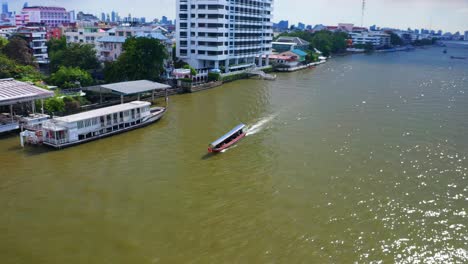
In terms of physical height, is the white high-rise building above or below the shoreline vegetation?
above

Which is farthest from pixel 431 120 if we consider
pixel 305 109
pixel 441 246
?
pixel 441 246

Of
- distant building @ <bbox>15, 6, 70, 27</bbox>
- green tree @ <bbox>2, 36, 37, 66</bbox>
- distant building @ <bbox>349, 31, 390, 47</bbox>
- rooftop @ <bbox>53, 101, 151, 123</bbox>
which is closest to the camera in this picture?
rooftop @ <bbox>53, 101, 151, 123</bbox>

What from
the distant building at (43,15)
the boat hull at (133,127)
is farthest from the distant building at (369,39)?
the boat hull at (133,127)

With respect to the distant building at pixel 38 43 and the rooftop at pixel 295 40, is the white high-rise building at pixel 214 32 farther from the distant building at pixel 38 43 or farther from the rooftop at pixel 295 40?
the rooftop at pixel 295 40

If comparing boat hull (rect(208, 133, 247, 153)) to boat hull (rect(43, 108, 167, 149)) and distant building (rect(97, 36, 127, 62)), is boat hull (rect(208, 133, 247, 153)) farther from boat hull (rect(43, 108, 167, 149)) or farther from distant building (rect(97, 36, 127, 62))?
distant building (rect(97, 36, 127, 62))

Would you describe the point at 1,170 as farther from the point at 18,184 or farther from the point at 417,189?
the point at 417,189

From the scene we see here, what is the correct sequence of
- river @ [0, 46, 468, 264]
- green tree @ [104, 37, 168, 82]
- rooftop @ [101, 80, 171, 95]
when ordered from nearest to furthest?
river @ [0, 46, 468, 264]
rooftop @ [101, 80, 171, 95]
green tree @ [104, 37, 168, 82]

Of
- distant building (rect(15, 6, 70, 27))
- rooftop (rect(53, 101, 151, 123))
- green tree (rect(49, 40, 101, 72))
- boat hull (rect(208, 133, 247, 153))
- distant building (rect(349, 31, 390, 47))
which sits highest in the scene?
distant building (rect(15, 6, 70, 27))

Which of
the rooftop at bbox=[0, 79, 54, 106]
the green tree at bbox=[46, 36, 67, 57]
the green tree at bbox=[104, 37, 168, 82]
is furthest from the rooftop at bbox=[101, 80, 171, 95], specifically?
the green tree at bbox=[46, 36, 67, 57]
